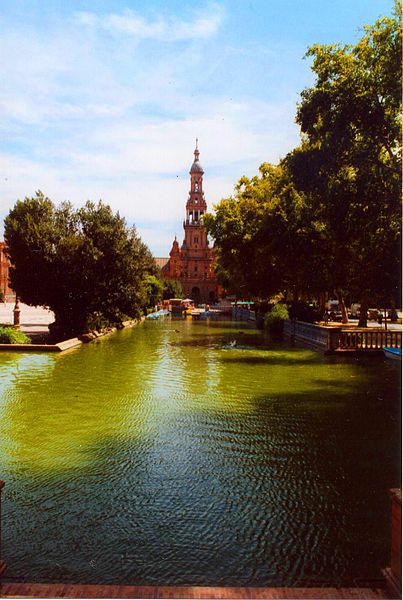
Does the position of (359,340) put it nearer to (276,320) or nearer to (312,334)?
(312,334)

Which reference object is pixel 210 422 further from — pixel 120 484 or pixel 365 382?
pixel 365 382

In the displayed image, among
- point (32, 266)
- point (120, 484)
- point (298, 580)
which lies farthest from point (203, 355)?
point (298, 580)

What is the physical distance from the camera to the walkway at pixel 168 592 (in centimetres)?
453

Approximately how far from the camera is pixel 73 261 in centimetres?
2872

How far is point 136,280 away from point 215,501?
24.4 m

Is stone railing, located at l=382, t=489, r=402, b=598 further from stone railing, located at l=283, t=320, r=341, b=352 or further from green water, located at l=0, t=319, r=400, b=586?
stone railing, located at l=283, t=320, r=341, b=352

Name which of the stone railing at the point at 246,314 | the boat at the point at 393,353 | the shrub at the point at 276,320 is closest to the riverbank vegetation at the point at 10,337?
the boat at the point at 393,353

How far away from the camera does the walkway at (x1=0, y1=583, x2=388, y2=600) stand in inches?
178

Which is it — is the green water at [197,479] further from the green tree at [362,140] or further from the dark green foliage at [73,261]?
the dark green foliage at [73,261]

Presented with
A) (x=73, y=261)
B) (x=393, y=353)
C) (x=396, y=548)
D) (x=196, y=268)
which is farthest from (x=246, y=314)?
(x=196, y=268)

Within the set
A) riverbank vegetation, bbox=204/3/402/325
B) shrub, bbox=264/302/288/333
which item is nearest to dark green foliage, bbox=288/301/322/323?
shrub, bbox=264/302/288/333

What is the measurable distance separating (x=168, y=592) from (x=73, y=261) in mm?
25439

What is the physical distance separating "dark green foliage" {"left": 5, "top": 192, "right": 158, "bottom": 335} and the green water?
44.2 feet

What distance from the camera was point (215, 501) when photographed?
7113 mm
